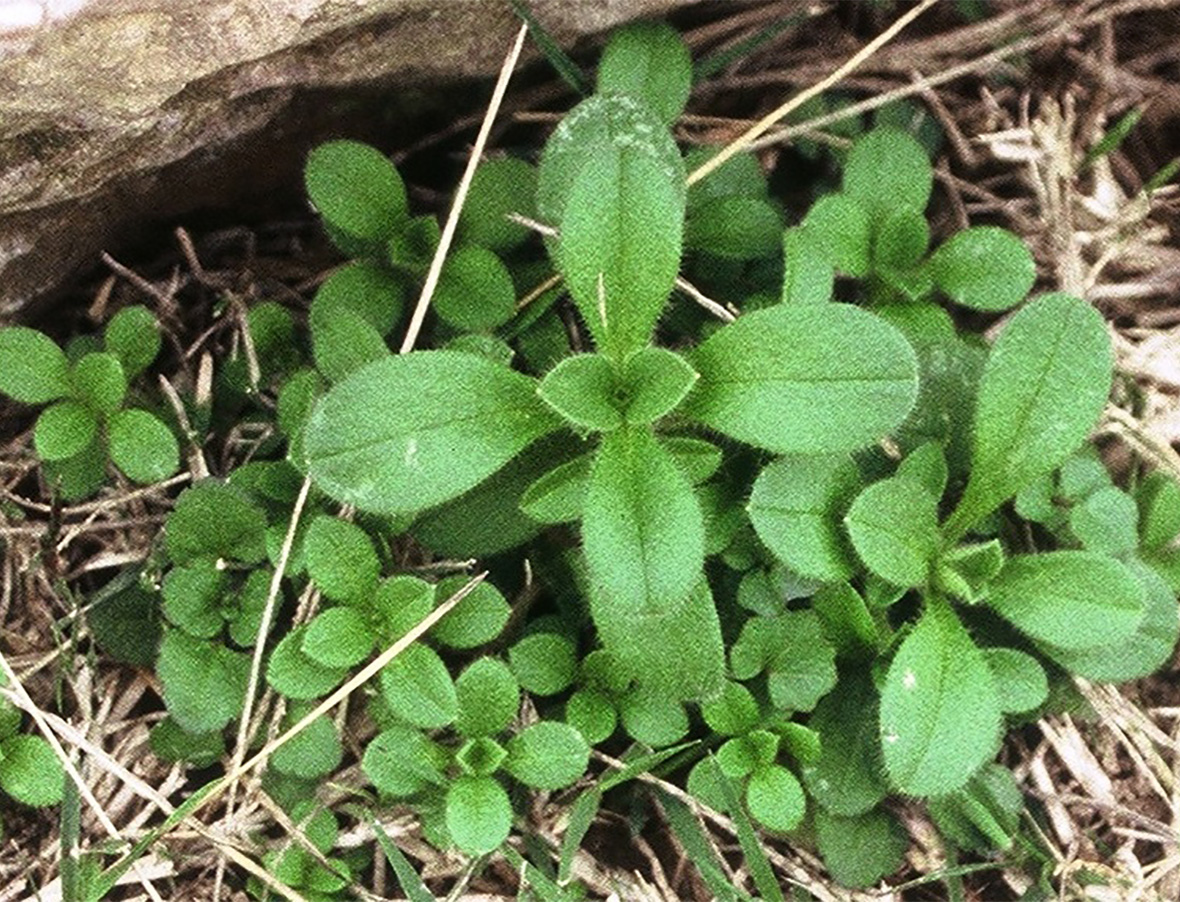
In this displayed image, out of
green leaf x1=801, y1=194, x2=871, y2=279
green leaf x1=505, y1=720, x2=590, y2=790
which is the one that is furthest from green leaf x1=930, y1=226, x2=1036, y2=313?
green leaf x1=505, y1=720, x2=590, y2=790

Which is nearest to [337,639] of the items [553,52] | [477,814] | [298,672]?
[298,672]

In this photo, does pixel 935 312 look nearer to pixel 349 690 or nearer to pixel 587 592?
pixel 587 592

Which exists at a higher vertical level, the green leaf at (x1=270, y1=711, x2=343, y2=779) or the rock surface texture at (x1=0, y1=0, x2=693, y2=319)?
the rock surface texture at (x1=0, y1=0, x2=693, y2=319)

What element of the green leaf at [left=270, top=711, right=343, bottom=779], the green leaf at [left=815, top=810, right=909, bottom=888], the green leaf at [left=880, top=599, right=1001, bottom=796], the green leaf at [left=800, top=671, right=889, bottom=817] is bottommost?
the green leaf at [left=815, top=810, right=909, bottom=888]

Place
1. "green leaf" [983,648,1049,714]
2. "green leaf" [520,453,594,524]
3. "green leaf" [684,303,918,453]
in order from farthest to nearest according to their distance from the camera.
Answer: "green leaf" [983,648,1049,714], "green leaf" [520,453,594,524], "green leaf" [684,303,918,453]

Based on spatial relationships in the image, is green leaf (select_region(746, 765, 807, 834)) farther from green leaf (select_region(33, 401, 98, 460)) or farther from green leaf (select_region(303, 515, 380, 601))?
green leaf (select_region(33, 401, 98, 460))

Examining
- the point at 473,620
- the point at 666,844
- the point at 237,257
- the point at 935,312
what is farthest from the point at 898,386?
the point at 237,257

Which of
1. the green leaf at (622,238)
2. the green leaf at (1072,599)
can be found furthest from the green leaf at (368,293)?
the green leaf at (1072,599)
